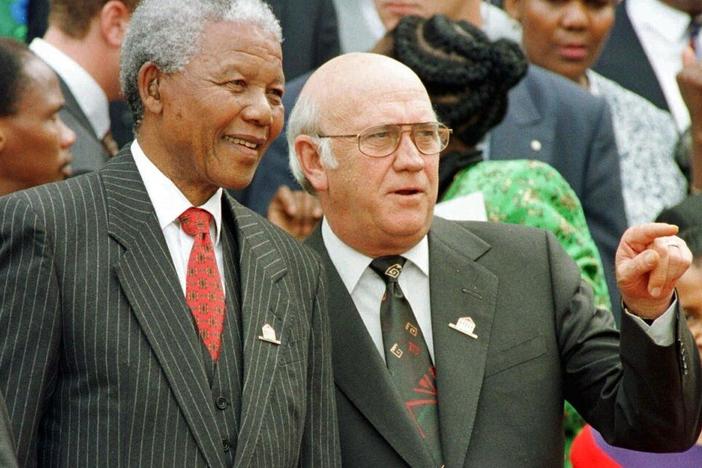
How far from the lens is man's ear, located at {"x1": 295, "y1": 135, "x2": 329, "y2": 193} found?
4164 mm

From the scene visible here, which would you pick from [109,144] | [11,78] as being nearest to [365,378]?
[11,78]

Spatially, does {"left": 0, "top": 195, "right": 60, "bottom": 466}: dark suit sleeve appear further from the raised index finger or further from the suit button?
the raised index finger

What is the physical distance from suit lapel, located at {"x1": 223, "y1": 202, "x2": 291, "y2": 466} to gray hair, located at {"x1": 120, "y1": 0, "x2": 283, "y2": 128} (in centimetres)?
39

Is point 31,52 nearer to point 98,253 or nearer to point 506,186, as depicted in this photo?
point 506,186

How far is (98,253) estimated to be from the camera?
3455 millimetres

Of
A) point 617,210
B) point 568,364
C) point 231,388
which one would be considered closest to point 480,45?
point 617,210

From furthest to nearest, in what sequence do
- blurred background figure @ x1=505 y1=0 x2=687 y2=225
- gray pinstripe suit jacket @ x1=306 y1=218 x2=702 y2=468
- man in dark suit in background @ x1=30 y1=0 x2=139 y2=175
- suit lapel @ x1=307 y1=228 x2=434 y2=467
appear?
blurred background figure @ x1=505 y1=0 x2=687 y2=225
man in dark suit in background @ x1=30 y1=0 x2=139 y2=175
suit lapel @ x1=307 y1=228 x2=434 y2=467
gray pinstripe suit jacket @ x1=306 y1=218 x2=702 y2=468

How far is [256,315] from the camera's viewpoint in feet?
11.9

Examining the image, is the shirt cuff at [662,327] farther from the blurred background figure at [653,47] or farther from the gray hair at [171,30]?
the blurred background figure at [653,47]

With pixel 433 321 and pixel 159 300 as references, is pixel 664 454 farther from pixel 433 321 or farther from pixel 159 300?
pixel 159 300

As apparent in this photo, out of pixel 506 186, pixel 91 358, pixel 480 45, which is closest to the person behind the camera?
pixel 91 358

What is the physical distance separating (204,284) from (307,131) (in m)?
0.75

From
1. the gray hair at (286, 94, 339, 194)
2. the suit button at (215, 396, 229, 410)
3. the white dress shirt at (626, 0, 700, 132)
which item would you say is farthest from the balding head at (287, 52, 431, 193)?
the white dress shirt at (626, 0, 700, 132)

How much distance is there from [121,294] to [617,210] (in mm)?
2855
